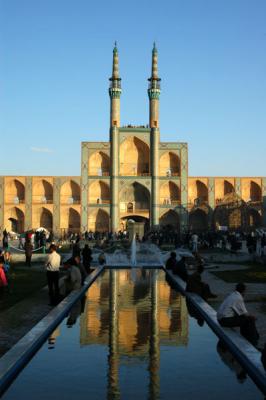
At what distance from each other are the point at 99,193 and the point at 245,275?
2984 cm

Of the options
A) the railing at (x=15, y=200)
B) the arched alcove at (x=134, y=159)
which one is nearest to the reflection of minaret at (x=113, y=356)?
the arched alcove at (x=134, y=159)

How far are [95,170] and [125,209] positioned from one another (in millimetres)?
3927

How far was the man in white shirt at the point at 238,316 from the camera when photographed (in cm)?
605

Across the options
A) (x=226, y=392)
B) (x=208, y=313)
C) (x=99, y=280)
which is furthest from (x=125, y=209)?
(x=226, y=392)

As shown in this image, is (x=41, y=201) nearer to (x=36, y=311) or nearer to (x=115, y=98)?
(x=115, y=98)

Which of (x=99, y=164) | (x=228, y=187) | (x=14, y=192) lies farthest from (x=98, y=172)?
(x=228, y=187)

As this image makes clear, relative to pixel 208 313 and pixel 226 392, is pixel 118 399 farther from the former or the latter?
pixel 208 313

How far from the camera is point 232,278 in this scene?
13.2 m

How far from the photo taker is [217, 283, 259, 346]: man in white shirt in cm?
605

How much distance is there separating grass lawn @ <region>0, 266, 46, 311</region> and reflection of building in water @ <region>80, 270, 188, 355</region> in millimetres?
1233

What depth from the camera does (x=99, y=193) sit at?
43.2m

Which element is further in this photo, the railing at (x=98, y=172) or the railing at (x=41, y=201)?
the railing at (x=41, y=201)

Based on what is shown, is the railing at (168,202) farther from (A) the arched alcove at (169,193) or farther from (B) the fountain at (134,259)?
(B) the fountain at (134,259)

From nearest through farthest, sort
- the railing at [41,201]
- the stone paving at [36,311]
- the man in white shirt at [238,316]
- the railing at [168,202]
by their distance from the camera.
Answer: the man in white shirt at [238,316] → the stone paving at [36,311] → the railing at [168,202] → the railing at [41,201]
